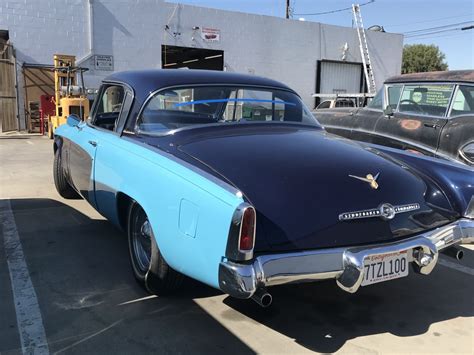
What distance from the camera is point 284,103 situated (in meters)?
4.38

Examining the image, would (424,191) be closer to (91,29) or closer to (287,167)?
(287,167)

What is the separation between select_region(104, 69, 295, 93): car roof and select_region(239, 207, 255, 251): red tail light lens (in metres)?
1.85

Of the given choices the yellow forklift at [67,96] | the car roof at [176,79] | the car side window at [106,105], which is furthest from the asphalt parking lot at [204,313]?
the yellow forklift at [67,96]

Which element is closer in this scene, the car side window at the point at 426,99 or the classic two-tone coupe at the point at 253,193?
the classic two-tone coupe at the point at 253,193

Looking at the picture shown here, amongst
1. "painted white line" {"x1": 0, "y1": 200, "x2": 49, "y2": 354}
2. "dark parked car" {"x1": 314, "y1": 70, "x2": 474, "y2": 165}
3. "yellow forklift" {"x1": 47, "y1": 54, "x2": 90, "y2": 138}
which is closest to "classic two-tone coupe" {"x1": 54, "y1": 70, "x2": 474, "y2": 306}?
"painted white line" {"x1": 0, "y1": 200, "x2": 49, "y2": 354}

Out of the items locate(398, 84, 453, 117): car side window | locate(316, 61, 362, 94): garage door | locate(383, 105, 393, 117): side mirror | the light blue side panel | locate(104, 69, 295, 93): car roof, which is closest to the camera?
the light blue side panel

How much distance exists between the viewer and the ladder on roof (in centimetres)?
2436

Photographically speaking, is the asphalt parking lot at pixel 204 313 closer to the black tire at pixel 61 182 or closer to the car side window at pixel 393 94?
the black tire at pixel 61 182

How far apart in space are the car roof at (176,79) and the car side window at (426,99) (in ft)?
9.05

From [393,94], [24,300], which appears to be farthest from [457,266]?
[24,300]

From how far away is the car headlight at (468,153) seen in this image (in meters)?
5.40

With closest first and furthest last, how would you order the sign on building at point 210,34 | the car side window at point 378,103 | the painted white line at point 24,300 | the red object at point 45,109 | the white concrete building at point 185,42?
the painted white line at point 24,300
the car side window at point 378,103
the red object at point 45,109
the white concrete building at point 185,42
the sign on building at point 210,34

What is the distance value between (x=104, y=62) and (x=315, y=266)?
690 inches

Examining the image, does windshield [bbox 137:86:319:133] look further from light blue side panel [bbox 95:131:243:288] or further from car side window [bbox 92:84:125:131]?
car side window [bbox 92:84:125:131]
